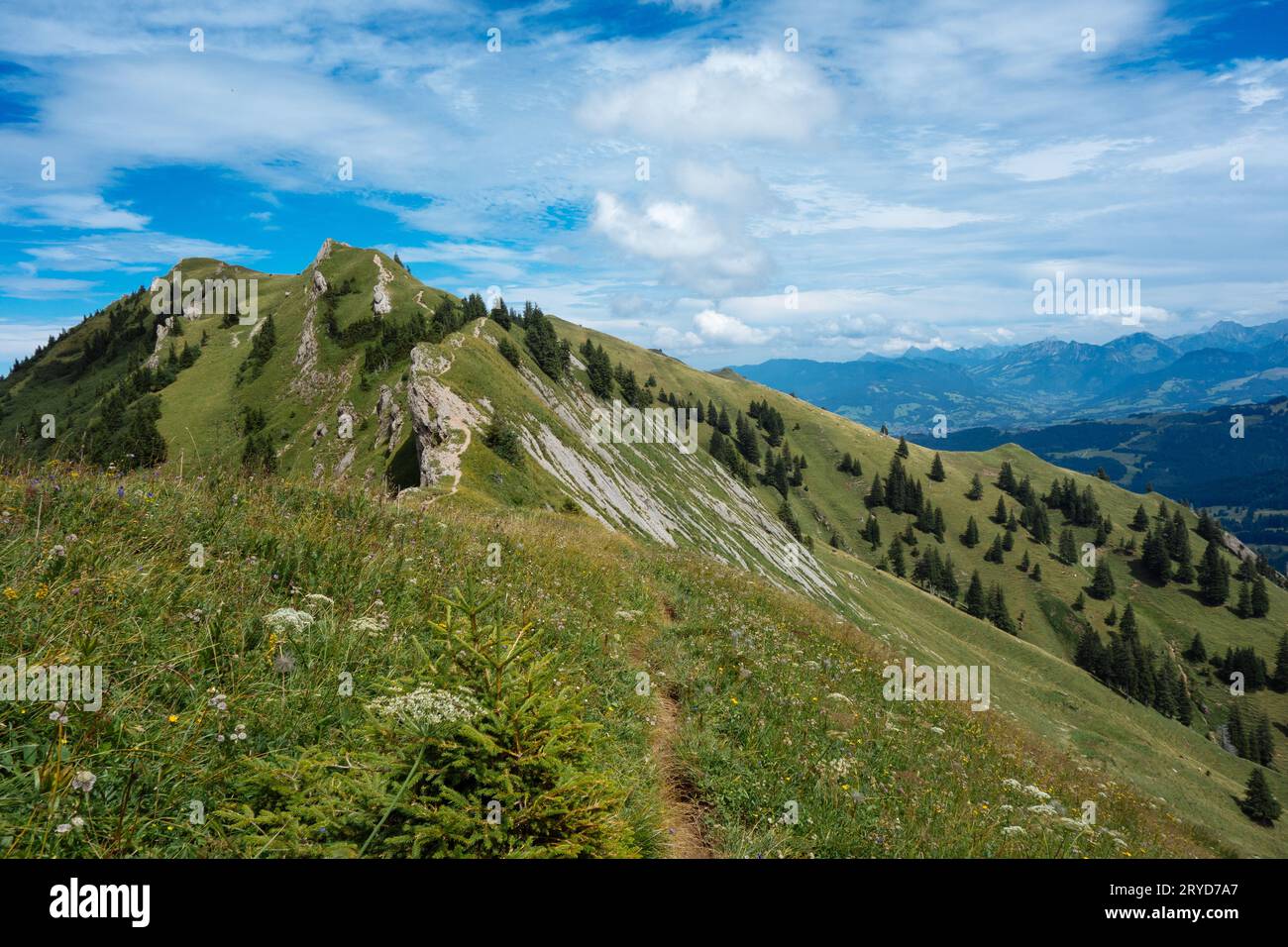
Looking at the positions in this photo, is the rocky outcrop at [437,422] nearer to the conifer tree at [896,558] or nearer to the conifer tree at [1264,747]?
the conifer tree at [896,558]

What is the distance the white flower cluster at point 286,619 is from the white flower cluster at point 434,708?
5.17 feet

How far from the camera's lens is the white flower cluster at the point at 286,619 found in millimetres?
5133

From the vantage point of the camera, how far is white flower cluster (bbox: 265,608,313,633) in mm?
5133

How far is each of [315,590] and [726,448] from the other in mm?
186063

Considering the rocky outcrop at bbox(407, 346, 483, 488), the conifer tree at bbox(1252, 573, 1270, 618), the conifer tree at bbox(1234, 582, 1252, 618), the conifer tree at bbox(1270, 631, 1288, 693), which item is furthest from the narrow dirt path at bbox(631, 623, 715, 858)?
the conifer tree at bbox(1252, 573, 1270, 618)

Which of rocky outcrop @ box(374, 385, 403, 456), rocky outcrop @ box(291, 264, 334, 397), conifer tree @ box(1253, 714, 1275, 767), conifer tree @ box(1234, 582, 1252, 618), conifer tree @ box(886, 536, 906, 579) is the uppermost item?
rocky outcrop @ box(291, 264, 334, 397)

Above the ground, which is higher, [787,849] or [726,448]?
[726,448]

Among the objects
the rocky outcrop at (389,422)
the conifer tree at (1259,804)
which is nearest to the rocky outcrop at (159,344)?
the rocky outcrop at (389,422)

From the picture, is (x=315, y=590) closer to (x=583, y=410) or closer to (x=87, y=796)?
(x=87, y=796)

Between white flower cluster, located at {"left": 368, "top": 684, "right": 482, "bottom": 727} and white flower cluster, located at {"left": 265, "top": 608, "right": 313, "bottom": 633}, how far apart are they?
5.17 feet

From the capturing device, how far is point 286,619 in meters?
5.18

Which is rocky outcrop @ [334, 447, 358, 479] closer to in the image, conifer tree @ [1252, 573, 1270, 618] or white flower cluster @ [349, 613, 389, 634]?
white flower cluster @ [349, 613, 389, 634]

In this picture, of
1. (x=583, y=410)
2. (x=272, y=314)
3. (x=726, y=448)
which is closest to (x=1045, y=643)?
(x=726, y=448)

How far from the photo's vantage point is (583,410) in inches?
4555
